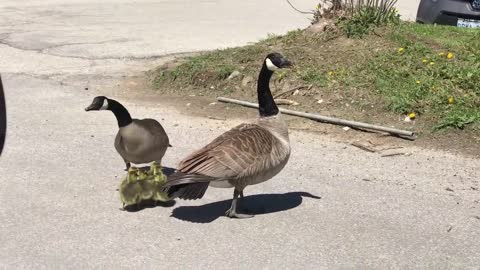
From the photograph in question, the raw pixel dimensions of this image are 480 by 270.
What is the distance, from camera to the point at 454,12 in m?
11.6

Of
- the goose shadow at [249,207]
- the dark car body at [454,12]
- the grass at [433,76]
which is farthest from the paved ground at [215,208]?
the dark car body at [454,12]

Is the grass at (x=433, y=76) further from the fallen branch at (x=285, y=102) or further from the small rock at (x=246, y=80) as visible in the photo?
the small rock at (x=246, y=80)

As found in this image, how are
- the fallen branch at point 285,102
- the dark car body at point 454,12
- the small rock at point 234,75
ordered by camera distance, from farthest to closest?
the dark car body at point 454,12 → the small rock at point 234,75 → the fallen branch at point 285,102

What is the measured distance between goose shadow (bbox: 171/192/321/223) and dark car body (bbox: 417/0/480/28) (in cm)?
666

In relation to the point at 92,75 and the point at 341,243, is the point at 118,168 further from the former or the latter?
the point at 92,75

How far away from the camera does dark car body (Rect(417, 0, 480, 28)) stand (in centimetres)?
1147

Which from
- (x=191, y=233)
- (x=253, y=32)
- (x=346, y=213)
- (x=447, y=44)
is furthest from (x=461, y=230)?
(x=253, y=32)

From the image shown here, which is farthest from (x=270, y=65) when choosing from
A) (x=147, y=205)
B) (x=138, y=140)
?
(x=147, y=205)

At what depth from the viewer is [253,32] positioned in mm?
14641

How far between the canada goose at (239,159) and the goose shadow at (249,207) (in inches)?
6.9

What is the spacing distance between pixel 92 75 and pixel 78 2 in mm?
9413

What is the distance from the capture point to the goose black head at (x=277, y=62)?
5.60 meters

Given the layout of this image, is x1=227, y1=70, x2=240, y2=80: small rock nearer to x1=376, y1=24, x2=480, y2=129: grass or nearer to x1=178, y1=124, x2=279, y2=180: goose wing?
x1=376, y1=24, x2=480, y2=129: grass

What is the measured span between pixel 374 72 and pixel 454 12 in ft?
12.1
